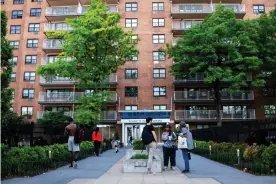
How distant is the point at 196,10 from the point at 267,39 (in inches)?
421

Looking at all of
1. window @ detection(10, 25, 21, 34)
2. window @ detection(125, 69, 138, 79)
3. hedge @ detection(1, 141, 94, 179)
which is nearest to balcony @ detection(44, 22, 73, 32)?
window @ detection(10, 25, 21, 34)

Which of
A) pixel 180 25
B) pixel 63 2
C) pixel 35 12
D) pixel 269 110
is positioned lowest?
pixel 269 110

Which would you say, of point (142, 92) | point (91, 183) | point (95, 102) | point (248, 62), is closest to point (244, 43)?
point (248, 62)

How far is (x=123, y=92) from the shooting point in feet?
149

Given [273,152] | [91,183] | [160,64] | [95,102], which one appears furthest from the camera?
[160,64]

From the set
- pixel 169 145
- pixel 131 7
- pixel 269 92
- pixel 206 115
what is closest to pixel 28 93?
pixel 131 7

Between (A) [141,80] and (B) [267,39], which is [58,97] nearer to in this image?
(A) [141,80]

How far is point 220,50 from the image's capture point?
3906cm

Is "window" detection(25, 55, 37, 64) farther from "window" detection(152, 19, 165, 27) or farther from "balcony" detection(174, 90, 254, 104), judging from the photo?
"balcony" detection(174, 90, 254, 104)

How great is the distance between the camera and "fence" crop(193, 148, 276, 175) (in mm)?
11117

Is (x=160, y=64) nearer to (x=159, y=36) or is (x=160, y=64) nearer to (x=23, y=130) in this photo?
(x=159, y=36)

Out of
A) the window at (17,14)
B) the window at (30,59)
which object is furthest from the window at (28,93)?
the window at (17,14)

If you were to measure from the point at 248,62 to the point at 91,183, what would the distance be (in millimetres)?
32200

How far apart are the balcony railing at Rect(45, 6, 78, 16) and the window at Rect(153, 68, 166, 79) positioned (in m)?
13.8
